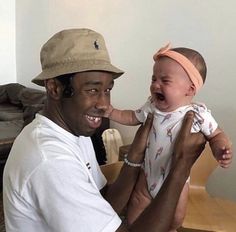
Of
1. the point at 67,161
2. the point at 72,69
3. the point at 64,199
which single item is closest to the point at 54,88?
the point at 72,69

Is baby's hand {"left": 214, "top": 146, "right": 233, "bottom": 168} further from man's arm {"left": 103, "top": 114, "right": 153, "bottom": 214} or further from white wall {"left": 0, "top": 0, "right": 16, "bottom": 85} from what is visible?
white wall {"left": 0, "top": 0, "right": 16, "bottom": 85}

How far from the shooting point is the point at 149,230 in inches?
42.7

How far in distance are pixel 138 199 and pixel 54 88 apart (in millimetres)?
642

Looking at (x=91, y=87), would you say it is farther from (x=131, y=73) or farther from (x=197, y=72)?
(x=131, y=73)

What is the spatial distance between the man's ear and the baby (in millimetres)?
317

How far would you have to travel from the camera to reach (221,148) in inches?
51.7

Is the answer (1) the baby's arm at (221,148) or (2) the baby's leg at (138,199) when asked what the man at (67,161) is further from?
(2) the baby's leg at (138,199)

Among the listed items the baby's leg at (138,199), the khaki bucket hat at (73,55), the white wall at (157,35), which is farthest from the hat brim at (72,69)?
the white wall at (157,35)

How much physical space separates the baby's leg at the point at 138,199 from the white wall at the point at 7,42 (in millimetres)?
4067

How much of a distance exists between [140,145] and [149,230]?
0.48 meters

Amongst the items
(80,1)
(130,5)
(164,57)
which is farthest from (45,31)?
(164,57)

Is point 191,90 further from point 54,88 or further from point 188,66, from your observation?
point 54,88

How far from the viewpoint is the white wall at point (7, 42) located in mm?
5059

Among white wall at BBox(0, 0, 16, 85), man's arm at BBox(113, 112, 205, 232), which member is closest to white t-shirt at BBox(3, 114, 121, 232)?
man's arm at BBox(113, 112, 205, 232)
